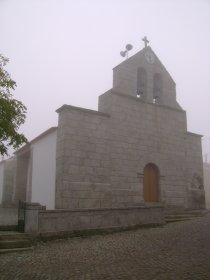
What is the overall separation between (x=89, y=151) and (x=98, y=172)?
3.31ft

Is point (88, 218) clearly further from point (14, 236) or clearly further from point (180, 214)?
point (180, 214)

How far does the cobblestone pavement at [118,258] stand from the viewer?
6195mm

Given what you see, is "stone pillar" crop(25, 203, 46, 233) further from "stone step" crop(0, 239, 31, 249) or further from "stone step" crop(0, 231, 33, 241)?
"stone step" crop(0, 239, 31, 249)

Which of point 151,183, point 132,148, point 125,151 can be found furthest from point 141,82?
point 151,183

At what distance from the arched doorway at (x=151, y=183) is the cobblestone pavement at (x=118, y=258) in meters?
4.80

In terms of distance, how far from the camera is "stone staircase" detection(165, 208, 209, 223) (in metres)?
13.6

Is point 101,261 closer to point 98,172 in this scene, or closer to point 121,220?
point 121,220

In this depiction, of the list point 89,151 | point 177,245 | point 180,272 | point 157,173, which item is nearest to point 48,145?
point 89,151

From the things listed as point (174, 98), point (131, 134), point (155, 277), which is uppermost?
point (174, 98)

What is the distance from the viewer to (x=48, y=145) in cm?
1639

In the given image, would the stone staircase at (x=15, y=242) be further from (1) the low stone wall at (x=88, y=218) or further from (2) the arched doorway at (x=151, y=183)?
(2) the arched doorway at (x=151, y=183)

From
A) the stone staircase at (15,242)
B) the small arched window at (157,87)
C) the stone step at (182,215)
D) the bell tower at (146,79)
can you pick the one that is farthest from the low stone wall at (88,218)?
the small arched window at (157,87)

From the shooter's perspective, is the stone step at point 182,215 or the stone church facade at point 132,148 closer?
the stone church facade at point 132,148

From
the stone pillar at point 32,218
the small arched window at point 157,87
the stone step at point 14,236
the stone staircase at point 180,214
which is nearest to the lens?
the stone step at point 14,236
